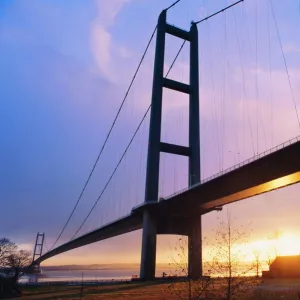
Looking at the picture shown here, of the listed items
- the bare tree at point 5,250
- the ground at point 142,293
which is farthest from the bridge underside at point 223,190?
the bare tree at point 5,250

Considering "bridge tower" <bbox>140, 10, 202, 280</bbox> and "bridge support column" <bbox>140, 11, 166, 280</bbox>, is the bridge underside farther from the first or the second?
"bridge support column" <bbox>140, 11, 166, 280</bbox>

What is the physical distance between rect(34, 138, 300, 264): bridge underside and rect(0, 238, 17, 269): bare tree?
2272cm

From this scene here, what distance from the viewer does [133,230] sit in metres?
55.2

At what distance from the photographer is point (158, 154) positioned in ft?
137

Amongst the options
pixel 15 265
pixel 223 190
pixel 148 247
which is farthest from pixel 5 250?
pixel 223 190

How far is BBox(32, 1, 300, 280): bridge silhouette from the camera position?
30.6m

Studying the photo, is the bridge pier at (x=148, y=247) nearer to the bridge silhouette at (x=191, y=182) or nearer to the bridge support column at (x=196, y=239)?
the bridge silhouette at (x=191, y=182)

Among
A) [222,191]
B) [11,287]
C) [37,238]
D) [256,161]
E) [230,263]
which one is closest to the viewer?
[230,263]

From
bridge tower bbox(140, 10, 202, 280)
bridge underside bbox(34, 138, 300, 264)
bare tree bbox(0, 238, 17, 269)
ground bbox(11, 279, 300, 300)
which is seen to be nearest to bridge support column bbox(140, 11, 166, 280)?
bridge tower bbox(140, 10, 202, 280)

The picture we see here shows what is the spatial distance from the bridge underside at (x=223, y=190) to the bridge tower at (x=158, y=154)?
929 mm

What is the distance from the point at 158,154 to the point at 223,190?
9.16 metres

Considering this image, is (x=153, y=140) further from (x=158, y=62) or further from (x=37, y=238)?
(x=37, y=238)

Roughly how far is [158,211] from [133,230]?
1469cm

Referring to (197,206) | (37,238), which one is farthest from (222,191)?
(37,238)
